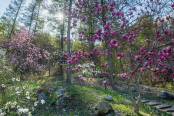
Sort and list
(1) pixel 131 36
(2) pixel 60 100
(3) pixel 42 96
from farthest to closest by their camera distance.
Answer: (3) pixel 42 96 → (2) pixel 60 100 → (1) pixel 131 36

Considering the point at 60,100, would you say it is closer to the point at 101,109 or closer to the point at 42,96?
the point at 42,96

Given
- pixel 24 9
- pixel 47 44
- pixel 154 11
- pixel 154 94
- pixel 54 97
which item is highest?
pixel 24 9

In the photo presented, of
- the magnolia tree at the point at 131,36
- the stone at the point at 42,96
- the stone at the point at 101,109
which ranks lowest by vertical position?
the stone at the point at 101,109

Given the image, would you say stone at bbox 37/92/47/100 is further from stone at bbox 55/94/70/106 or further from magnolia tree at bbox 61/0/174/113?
magnolia tree at bbox 61/0/174/113

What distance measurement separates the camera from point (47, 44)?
23406mm

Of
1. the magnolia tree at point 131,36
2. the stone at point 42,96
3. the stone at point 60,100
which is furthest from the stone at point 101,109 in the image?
the stone at point 42,96

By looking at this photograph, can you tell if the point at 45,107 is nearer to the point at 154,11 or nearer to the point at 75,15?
the point at 75,15

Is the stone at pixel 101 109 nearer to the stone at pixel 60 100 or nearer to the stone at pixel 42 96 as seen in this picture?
the stone at pixel 60 100

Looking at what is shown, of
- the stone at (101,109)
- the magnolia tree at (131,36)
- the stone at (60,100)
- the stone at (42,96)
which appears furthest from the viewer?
the stone at (42,96)

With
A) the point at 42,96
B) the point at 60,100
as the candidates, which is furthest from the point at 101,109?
the point at 42,96

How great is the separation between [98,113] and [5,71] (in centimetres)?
311

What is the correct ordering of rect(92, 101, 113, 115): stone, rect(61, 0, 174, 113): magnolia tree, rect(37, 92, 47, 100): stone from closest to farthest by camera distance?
rect(61, 0, 174, 113): magnolia tree
rect(92, 101, 113, 115): stone
rect(37, 92, 47, 100): stone

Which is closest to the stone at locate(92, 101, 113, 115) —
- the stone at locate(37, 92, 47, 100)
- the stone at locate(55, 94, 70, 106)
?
the stone at locate(55, 94, 70, 106)

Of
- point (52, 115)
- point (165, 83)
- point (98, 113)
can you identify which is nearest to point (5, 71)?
point (52, 115)
